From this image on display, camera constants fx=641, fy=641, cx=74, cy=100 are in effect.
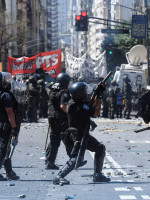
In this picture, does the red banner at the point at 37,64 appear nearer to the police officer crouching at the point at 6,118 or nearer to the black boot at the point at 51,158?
the black boot at the point at 51,158

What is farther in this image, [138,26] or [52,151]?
[138,26]

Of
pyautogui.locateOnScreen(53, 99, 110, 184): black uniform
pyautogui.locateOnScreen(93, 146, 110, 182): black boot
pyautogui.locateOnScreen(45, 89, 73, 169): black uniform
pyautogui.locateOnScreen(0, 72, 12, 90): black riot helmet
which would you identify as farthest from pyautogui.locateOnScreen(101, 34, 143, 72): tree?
pyautogui.locateOnScreen(53, 99, 110, 184): black uniform

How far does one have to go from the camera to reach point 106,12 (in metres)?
162

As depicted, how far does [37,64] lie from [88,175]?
71.8 feet

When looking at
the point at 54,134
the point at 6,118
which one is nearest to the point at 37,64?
the point at 54,134

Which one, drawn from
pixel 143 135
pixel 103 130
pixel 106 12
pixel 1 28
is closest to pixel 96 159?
pixel 143 135

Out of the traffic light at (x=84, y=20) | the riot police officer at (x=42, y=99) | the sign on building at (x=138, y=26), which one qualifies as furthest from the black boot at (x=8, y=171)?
the sign on building at (x=138, y=26)

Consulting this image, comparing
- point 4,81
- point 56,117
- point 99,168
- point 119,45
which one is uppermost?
point 4,81

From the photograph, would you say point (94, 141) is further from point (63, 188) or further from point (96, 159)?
point (63, 188)

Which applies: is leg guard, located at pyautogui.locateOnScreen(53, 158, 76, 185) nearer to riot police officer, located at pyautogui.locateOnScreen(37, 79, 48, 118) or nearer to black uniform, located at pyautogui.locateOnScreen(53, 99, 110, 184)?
black uniform, located at pyautogui.locateOnScreen(53, 99, 110, 184)

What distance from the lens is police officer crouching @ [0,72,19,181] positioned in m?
9.45

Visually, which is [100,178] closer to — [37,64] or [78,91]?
[78,91]

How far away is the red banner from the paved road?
→ 46.6 feet

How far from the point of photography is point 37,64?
3162 centimetres
